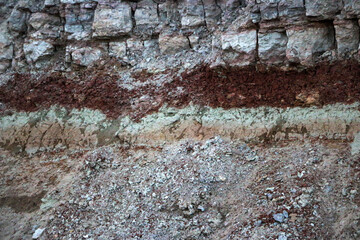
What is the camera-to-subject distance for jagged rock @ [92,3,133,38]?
545 inches

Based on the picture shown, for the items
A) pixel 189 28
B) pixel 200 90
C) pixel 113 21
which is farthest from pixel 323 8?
pixel 113 21

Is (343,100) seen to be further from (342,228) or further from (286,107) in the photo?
(342,228)

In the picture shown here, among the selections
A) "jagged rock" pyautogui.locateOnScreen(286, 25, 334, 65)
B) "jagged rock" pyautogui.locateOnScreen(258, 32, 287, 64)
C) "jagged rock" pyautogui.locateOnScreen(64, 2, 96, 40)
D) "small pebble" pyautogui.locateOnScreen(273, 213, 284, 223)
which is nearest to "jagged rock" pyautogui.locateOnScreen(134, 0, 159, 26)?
"jagged rock" pyautogui.locateOnScreen(64, 2, 96, 40)

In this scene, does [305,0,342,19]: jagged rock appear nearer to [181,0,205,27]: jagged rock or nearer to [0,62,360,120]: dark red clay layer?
[0,62,360,120]: dark red clay layer

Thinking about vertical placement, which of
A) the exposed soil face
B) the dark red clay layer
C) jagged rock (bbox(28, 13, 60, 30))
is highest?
jagged rock (bbox(28, 13, 60, 30))

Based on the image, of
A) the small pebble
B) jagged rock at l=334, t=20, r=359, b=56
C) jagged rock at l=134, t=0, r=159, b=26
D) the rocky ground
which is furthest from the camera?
jagged rock at l=134, t=0, r=159, b=26

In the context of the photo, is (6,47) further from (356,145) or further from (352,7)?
(356,145)

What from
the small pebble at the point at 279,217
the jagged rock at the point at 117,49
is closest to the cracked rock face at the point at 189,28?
the jagged rock at the point at 117,49

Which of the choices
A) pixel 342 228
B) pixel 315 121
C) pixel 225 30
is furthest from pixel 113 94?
pixel 342 228

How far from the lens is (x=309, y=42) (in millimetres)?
10625

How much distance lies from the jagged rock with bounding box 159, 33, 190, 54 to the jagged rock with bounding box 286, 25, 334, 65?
4164 millimetres

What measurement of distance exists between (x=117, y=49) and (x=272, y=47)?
6469 mm

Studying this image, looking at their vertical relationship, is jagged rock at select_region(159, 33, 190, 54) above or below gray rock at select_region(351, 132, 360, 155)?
above

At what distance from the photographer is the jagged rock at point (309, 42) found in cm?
1055
